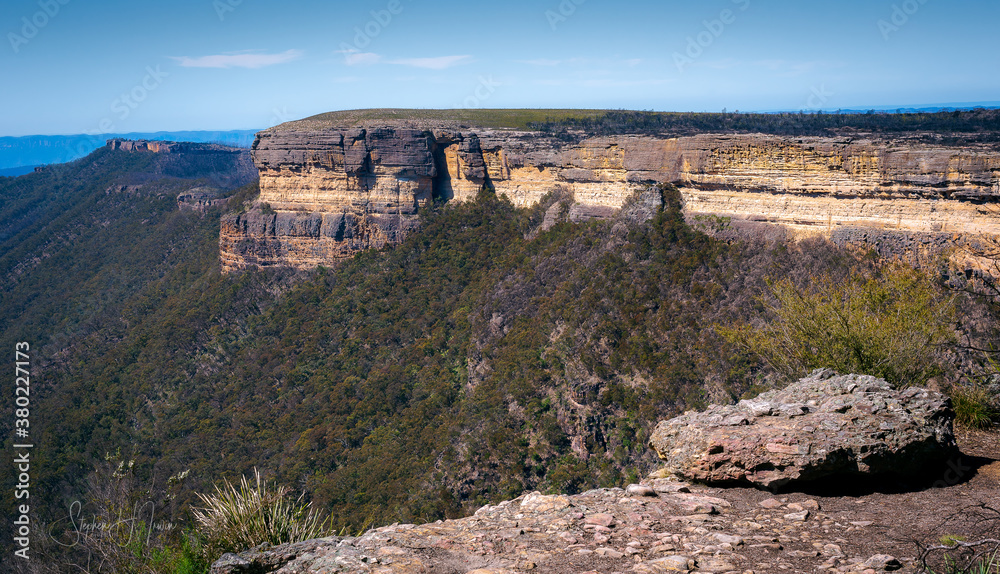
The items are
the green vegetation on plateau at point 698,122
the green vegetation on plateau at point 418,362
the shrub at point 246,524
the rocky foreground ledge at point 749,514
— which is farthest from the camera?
the green vegetation on plateau at point 698,122

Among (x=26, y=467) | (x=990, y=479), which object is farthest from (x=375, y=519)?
(x=26, y=467)

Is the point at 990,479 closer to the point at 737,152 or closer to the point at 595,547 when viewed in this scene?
the point at 595,547

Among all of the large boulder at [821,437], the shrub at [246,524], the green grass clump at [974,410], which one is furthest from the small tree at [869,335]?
the shrub at [246,524]

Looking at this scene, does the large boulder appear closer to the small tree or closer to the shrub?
→ the small tree

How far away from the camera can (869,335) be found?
12031mm

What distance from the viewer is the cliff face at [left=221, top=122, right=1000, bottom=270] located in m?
22.4

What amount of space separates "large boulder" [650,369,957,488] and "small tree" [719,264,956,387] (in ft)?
9.36

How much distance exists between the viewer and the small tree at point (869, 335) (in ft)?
38.1

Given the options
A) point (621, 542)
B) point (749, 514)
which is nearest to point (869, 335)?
point (749, 514)

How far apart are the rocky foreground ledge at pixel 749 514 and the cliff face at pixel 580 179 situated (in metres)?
16.9

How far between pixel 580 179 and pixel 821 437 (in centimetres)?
2933

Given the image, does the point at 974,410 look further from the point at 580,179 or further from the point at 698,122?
the point at 698,122

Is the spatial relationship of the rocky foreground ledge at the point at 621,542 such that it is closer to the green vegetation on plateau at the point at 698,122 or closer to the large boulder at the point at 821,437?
the large boulder at the point at 821,437

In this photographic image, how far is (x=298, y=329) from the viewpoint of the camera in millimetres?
39344
